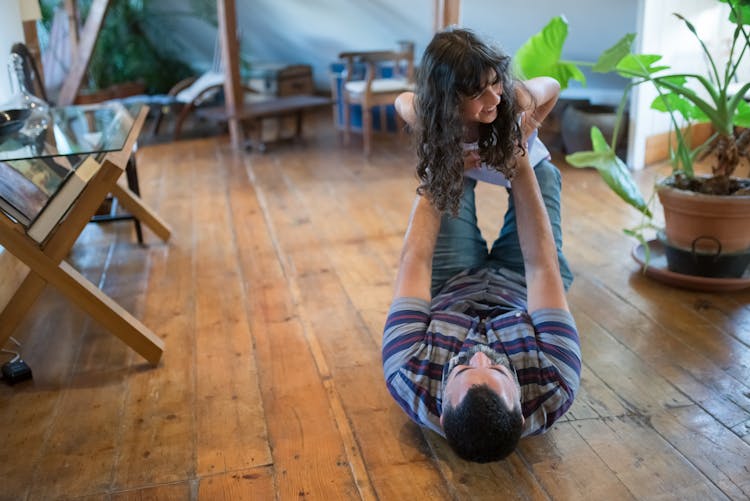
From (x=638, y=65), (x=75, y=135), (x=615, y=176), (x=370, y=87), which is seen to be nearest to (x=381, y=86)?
(x=370, y=87)

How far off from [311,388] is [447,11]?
277 centimetres

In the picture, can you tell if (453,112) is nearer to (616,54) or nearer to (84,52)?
(616,54)

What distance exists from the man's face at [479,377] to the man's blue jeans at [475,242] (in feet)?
1.64

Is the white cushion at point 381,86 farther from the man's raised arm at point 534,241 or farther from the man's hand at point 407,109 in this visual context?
the man's raised arm at point 534,241

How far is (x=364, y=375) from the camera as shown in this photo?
205 cm

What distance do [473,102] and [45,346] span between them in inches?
59.4

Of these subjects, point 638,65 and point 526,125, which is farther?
point 638,65

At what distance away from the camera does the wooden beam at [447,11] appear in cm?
407

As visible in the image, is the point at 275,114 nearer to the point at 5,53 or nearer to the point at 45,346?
the point at 5,53

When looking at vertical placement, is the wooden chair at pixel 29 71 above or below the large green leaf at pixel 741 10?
below

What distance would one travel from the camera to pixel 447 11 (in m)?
4.09

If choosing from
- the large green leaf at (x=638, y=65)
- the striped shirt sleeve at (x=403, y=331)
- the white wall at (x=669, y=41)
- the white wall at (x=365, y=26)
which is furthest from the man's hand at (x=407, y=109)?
the white wall at (x=669, y=41)

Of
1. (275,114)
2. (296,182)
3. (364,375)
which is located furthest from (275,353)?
(275,114)

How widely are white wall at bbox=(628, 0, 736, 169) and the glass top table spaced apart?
2.59 metres
